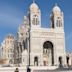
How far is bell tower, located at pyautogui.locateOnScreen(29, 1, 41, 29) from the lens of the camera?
65.2 metres

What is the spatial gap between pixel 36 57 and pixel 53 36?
6.27 m

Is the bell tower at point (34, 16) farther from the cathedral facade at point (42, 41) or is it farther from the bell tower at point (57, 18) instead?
the bell tower at point (57, 18)

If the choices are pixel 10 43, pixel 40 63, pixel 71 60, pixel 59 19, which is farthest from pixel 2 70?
pixel 10 43

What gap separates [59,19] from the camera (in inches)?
2653

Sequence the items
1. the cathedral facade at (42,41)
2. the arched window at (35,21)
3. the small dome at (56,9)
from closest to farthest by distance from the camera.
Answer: the cathedral facade at (42,41)
the arched window at (35,21)
the small dome at (56,9)

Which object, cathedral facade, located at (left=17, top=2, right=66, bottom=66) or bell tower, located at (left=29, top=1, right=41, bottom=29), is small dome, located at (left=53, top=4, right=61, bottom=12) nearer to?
cathedral facade, located at (left=17, top=2, right=66, bottom=66)

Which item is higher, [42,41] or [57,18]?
[57,18]

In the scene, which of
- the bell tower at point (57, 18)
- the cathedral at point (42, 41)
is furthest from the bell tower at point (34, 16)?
the bell tower at point (57, 18)

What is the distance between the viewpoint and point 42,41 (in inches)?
2537

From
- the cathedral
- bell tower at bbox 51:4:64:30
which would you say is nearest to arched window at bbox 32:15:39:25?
the cathedral

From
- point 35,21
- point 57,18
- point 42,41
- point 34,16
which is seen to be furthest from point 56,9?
point 42,41

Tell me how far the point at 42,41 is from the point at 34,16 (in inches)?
242

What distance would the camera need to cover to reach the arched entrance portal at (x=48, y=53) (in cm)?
6687

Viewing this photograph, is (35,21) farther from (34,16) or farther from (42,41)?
(42,41)
